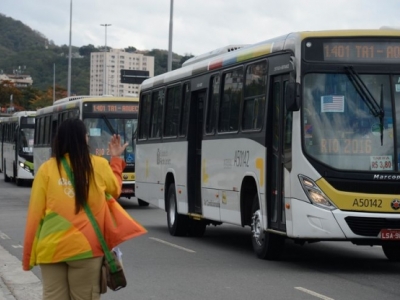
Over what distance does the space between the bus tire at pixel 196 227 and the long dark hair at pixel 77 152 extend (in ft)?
40.9

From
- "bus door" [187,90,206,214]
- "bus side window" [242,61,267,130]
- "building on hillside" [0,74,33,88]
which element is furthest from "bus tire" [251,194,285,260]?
"building on hillside" [0,74,33,88]

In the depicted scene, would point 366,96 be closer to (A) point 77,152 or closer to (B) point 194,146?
(B) point 194,146

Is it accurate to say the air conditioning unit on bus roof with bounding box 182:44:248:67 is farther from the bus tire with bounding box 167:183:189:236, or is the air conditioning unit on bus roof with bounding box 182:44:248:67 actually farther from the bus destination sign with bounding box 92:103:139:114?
the bus destination sign with bounding box 92:103:139:114

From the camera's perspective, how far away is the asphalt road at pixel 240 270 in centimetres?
1124

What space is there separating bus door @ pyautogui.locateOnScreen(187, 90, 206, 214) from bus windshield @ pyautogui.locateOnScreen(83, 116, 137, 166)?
9257 millimetres

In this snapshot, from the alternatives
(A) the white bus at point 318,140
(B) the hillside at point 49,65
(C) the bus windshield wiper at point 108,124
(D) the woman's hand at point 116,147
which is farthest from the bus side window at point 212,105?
(B) the hillside at point 49,65

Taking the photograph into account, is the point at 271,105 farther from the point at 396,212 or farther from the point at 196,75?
the point at 196,75

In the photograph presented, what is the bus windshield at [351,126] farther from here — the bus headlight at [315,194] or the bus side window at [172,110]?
the bus side window at [172,110]

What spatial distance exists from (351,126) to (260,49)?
2.13 meters

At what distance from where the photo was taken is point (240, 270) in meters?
13.4

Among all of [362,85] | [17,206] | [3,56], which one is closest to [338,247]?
[362,85]

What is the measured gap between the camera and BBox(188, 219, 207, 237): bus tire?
19234 millimetres

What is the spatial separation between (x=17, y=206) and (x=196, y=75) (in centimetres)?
1285

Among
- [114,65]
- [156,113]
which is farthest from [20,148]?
[114,65]
